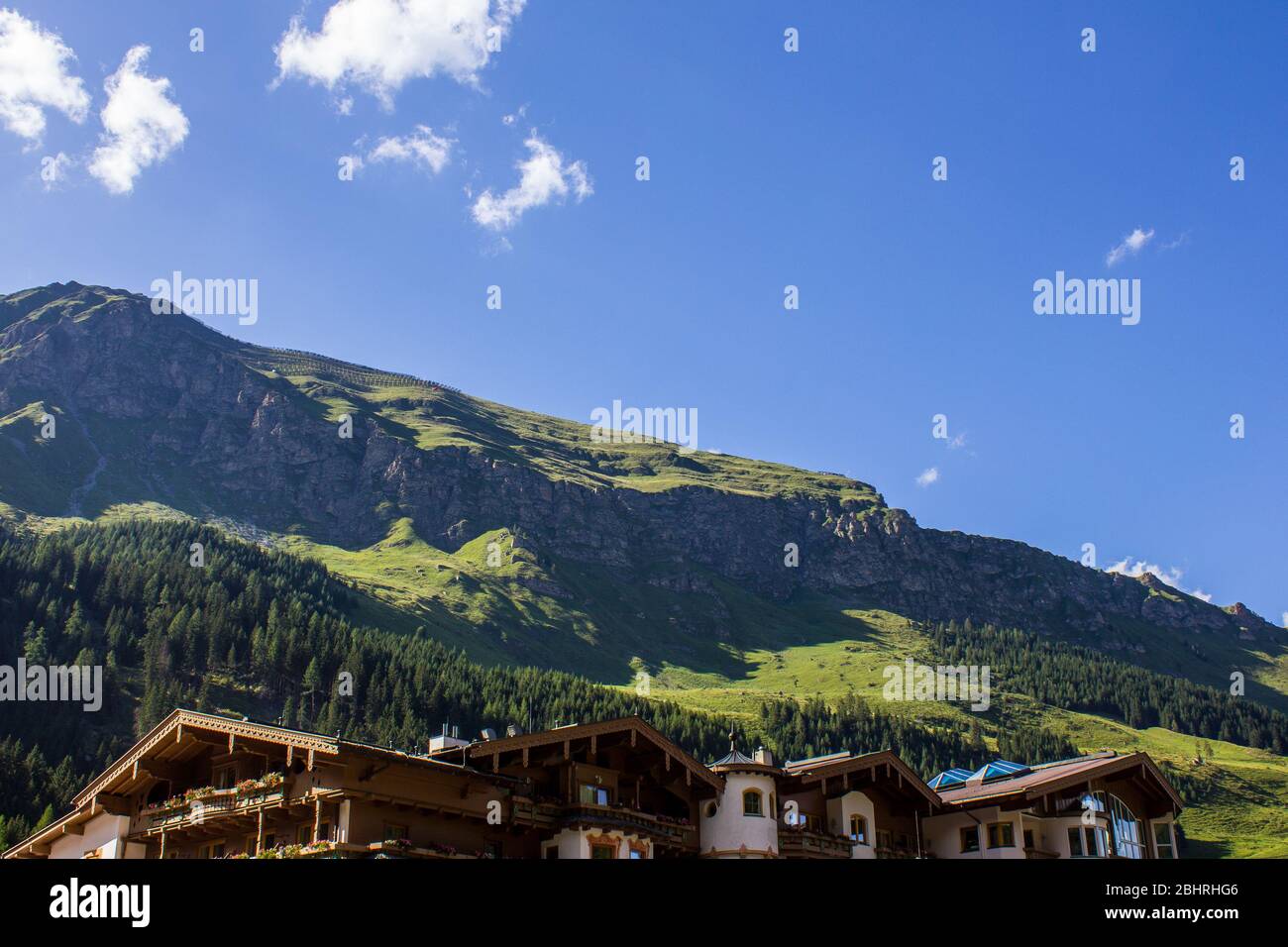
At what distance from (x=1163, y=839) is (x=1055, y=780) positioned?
17.1 meters

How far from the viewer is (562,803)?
45.4 meters

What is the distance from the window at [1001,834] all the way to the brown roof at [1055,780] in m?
1.72

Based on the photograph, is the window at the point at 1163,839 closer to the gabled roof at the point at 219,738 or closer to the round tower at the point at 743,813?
the round tower at the point at 743,813

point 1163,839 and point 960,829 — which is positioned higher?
point 960,829

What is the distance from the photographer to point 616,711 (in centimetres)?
18362

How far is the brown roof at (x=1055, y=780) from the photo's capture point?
55406 millimetres

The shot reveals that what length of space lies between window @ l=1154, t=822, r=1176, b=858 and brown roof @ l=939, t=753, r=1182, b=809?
2.39m

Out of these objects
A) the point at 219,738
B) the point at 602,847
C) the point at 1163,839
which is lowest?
the point at 1163,839

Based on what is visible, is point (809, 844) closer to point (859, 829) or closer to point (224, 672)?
point (859, 829)

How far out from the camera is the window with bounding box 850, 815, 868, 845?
55438 millimetres

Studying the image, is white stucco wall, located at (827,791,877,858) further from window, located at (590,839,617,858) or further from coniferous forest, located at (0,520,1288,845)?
coniferous forest, located at (0,520,1288,845)

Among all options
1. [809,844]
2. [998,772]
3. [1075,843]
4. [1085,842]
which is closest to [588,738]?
[809,844]
